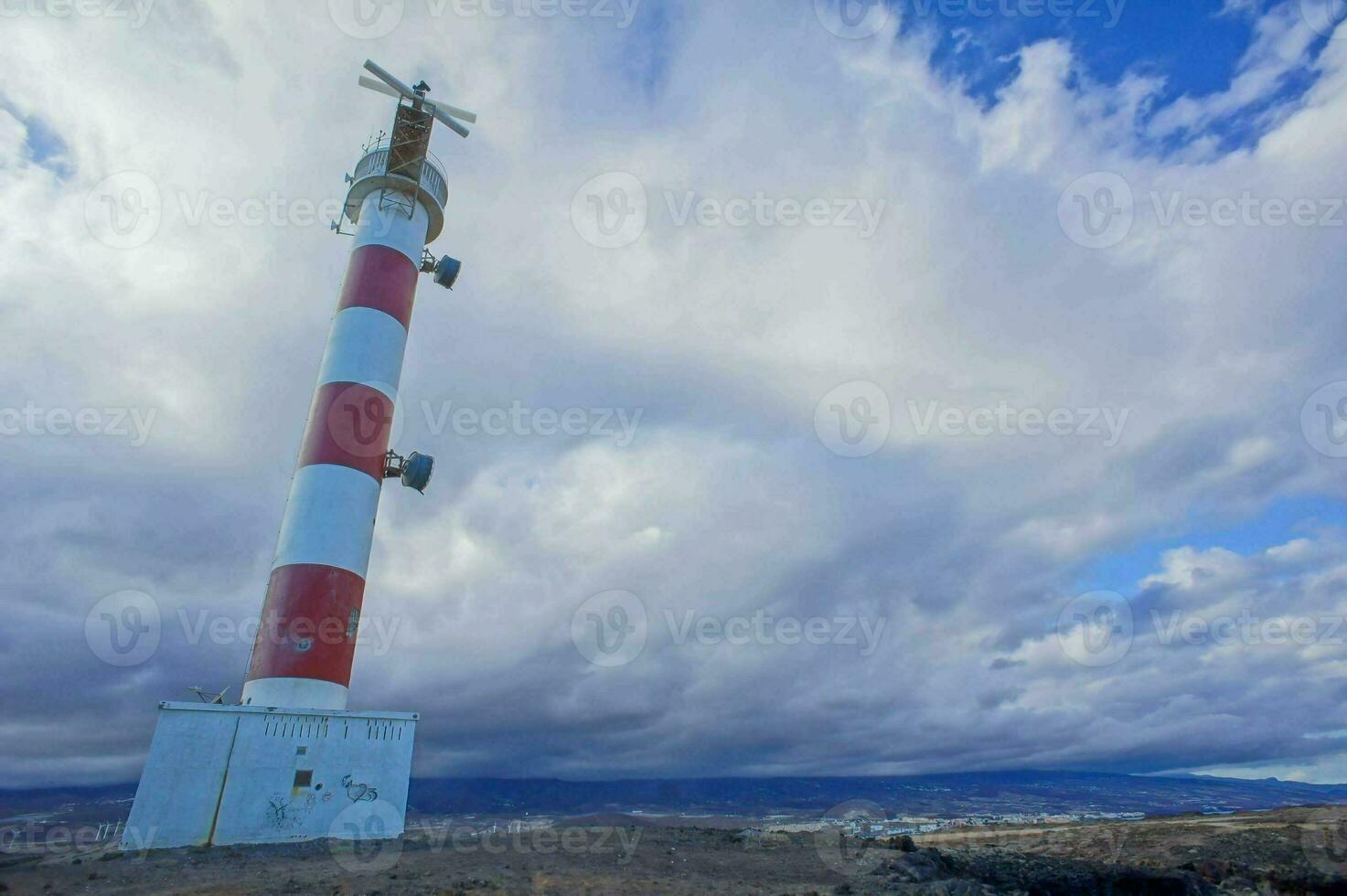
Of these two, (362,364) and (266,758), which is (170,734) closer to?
(266,758)

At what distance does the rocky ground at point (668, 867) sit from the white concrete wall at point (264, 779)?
109 cm

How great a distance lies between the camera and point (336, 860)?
18.9 meters

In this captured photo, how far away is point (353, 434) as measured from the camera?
28.3 m

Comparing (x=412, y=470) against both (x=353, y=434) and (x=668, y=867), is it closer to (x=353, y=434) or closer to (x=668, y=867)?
(x=353, y=434)

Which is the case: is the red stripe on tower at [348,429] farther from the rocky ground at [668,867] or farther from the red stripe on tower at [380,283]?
the rocky ground at [668,867]

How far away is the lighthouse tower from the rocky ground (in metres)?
1.45

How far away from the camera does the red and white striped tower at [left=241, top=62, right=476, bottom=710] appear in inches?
966

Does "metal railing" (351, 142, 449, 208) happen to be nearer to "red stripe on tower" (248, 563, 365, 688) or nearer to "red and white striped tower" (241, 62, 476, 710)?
"red and white striped tower" (241, 62, 476, 710)

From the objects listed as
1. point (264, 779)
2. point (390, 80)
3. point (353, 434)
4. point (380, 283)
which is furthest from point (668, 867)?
point (390, 80)

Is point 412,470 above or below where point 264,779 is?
above

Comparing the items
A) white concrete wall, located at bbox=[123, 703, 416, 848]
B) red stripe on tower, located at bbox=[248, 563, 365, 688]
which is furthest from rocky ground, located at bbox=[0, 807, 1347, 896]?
red stripe on tower, located at bbox=[248, 563, 365, 688]

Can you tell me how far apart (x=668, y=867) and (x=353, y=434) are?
20.2 metres

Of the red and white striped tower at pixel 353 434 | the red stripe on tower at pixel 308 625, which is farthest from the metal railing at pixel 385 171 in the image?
the red stripe on tower at pixel 308 625

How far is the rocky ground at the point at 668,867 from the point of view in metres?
16.0
